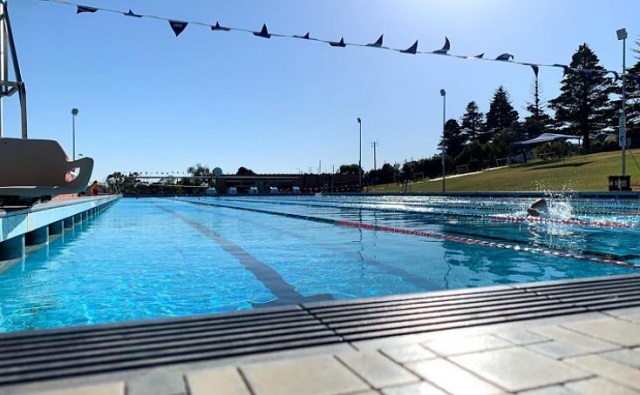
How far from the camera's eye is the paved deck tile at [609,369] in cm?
200

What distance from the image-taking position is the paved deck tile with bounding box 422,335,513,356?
2.41 m

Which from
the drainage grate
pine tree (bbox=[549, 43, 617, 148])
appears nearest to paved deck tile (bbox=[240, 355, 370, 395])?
the drainage grate

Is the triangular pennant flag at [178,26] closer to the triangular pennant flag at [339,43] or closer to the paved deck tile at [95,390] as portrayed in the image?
the triangular pennant flag at [339,43]

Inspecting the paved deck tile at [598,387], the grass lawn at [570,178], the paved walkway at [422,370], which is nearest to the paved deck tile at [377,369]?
the paved walkway at [422,370]

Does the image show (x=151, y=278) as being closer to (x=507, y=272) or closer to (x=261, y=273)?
(x=261, y=273)

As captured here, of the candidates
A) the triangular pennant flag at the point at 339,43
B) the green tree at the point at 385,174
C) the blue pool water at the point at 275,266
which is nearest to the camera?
the blue pool water at the point at 275,266

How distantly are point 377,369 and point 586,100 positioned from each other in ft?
198

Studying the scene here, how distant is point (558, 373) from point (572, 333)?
2.18 feet

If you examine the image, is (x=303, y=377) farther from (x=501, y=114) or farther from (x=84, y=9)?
(x=501, y=114)

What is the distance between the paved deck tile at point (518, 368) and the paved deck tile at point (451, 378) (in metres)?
0.05

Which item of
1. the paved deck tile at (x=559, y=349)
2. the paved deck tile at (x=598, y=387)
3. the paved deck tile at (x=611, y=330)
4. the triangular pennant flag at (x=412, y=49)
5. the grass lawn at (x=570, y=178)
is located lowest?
the paved deck tile at (x=598, y=387)

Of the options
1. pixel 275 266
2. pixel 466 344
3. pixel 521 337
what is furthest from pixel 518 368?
pixel 275 266

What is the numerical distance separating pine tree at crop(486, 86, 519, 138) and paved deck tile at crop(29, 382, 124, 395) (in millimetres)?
78512

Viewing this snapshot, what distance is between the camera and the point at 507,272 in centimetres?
599
